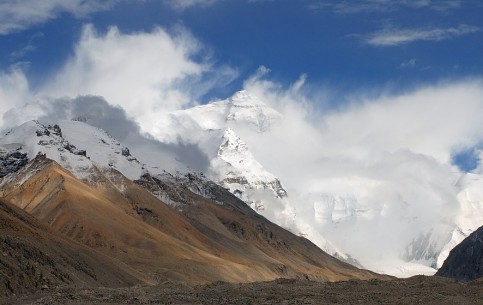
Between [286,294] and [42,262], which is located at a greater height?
[286,294]

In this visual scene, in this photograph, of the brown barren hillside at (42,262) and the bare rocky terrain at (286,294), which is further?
the brown barren hillside at (42,262)

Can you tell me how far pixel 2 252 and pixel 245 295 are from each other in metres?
32.7

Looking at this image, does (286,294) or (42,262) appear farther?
(42,262)

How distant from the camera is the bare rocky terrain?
7962cm

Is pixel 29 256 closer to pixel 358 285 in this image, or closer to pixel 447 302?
pixel 358 285

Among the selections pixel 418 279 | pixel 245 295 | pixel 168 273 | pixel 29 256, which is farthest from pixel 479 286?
pixel 168 273

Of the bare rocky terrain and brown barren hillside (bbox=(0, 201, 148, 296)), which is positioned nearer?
the bare rocky terrain

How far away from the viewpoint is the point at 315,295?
85.4 m

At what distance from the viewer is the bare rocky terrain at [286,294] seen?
7962cm

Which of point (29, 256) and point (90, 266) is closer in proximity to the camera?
point (29, 256)

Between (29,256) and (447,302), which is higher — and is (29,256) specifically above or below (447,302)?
below

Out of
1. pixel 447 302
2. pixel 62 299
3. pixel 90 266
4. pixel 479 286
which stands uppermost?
pixel 479 286

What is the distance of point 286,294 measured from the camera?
285ft

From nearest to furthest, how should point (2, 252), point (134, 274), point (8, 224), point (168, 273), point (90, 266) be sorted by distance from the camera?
point (2, 252) → point (8, 224) → point (90, 266) → point (134, 274) → point (168, 273)
